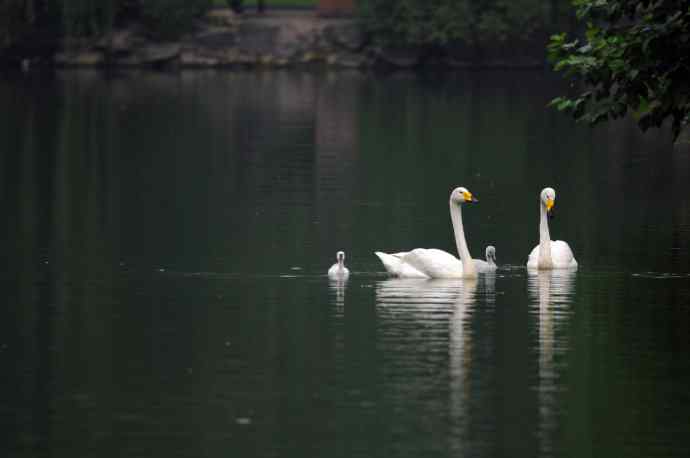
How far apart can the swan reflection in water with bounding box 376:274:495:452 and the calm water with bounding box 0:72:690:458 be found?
0.13ft

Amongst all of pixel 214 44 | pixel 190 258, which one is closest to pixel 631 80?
pixel 190 258

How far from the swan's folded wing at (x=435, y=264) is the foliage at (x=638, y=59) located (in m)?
4.33

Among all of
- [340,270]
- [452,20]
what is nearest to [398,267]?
[340,270]

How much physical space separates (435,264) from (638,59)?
5628mm

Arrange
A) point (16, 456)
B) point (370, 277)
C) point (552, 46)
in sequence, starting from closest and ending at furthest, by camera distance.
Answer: point (16, 456) < point (552, 46) < point (370, 277)

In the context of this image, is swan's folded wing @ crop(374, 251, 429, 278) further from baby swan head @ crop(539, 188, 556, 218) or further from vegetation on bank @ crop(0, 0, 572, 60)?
vegetation on bank @ crop(0, 0, 572, 60)

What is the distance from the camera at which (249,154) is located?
40281 mm

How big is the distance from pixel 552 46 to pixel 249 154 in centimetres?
2339

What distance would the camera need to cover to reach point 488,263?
22109 millimetres

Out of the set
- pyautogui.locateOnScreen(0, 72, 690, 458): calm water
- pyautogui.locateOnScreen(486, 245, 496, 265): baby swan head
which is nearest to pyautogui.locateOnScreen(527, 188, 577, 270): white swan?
pyautogui.locateOnScreen(0, 72, 690, 458): calm water

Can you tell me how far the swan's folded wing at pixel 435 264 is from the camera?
21.2 meters

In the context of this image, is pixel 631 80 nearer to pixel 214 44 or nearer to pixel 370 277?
pixel 370 277

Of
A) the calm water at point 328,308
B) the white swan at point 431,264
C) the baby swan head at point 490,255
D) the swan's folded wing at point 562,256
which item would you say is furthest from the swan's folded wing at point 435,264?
the swan's folded wing at point 562,256

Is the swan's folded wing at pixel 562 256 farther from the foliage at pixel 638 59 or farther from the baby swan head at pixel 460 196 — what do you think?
the foliage at pixel 638 59
